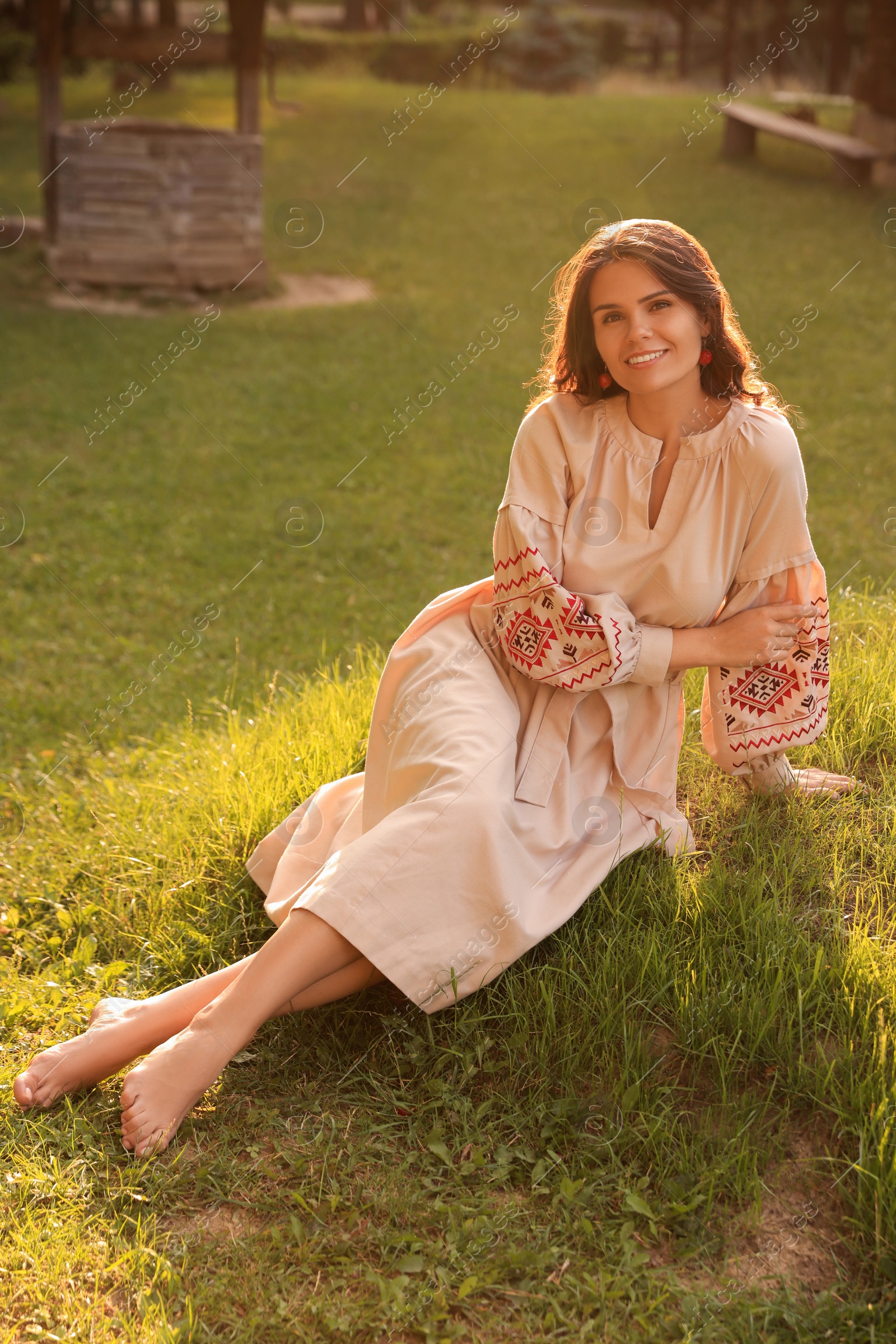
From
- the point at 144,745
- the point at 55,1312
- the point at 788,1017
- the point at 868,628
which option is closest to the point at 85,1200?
the point at 55,1312

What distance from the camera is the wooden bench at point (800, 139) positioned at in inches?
503

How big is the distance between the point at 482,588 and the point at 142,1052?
1.36 metres

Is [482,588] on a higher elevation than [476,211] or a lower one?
higher

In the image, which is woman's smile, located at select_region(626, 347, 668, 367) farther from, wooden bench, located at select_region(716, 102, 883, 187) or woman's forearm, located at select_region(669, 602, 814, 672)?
wooden bench, located at select_region(716, 102, 883, 187)

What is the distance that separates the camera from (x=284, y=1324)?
2061mm

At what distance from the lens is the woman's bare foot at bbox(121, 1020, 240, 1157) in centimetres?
237

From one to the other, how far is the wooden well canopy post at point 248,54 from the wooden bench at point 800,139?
5828 millimetres

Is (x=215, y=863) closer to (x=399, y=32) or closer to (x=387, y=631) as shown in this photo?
(x=387, y=631)

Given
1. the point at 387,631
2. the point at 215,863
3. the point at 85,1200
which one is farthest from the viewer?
the point at 387,631

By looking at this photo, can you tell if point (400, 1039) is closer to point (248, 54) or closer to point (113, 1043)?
point (113, 1043)

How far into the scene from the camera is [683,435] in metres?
2.74

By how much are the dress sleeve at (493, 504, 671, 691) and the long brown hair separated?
382mm

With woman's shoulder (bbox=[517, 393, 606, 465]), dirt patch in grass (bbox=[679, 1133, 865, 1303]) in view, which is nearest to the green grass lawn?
dirt patch in grass (bbox=[679, 1133, 865, 1303])

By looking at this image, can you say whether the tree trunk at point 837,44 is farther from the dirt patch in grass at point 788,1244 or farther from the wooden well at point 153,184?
the dirt patch in grass at point 788,1244
